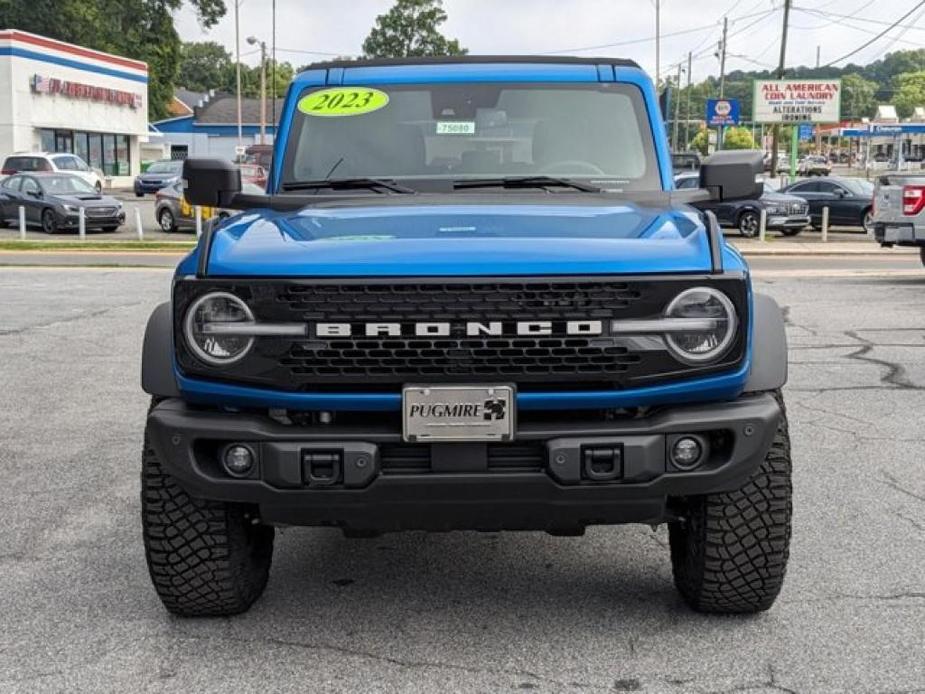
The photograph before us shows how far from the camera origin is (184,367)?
3691 millimetres

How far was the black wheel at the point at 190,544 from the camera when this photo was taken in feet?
13.1

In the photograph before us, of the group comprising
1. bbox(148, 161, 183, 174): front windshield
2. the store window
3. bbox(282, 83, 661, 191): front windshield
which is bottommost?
bbox(282, 83, 661, 191): front windshield

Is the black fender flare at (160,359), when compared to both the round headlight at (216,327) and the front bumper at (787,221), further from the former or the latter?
the front bumper at (787,221)

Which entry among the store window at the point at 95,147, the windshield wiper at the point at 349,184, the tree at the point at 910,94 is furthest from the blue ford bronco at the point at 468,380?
the tree at the point at 910,94

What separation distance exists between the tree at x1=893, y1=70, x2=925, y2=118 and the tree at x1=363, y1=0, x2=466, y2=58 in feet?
275

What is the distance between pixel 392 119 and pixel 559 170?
2.56ft

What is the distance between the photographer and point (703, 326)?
11.9 ft

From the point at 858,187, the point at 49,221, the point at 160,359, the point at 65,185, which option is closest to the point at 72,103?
the point at 65,185

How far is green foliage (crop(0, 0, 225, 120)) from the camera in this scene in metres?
63.8

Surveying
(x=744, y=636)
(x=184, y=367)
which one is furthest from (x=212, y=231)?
(x=744, y=636)

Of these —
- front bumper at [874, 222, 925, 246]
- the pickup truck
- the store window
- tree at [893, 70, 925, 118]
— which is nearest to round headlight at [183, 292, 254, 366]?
the pickup truck

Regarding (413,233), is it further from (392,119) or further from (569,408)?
(392,119)

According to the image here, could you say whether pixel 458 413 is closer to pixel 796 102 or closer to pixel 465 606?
pixel 465 606

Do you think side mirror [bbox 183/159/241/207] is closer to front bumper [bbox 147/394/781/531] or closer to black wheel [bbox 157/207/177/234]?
front bumper [bbox 147/394/781/531]
